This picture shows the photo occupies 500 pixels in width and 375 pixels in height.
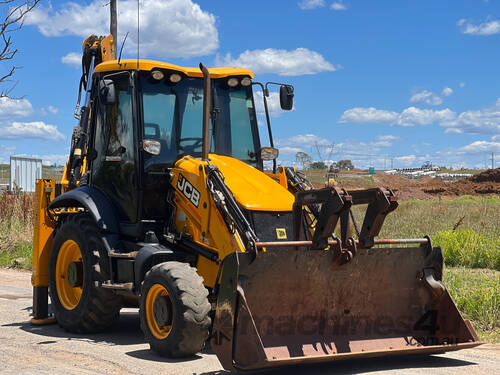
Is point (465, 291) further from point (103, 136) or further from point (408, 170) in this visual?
point (408, 170)

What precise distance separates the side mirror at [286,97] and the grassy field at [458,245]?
3306mm

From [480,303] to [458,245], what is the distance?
211 inches

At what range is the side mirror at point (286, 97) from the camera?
897 centimetres

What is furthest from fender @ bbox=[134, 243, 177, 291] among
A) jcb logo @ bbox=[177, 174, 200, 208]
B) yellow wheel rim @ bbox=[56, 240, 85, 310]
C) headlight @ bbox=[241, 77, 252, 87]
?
headlight @ bbox=[241, 77, 252, 87]

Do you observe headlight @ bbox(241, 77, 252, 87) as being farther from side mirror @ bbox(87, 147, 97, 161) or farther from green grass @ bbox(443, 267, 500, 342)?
green grass @ bbox(443, 267, 500, 342)

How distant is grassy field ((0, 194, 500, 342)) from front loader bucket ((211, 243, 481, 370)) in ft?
5.10

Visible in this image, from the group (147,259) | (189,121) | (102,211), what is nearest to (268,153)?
(189,121)

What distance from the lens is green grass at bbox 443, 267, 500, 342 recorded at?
875 centimetres

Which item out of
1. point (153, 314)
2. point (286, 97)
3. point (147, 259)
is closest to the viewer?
point (153, 314)

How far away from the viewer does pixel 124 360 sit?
700 centimetres

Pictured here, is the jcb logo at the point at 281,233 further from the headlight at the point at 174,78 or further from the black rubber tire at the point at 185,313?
the headlight at the point at 174,78

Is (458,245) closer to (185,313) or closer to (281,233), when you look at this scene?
(281,233)

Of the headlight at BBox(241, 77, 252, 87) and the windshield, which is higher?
the headlight at BBox(241, 77, 252, 87)

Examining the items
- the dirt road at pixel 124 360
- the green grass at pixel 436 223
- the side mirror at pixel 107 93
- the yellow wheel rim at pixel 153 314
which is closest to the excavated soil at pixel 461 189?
the green grass at pixel 436 223
